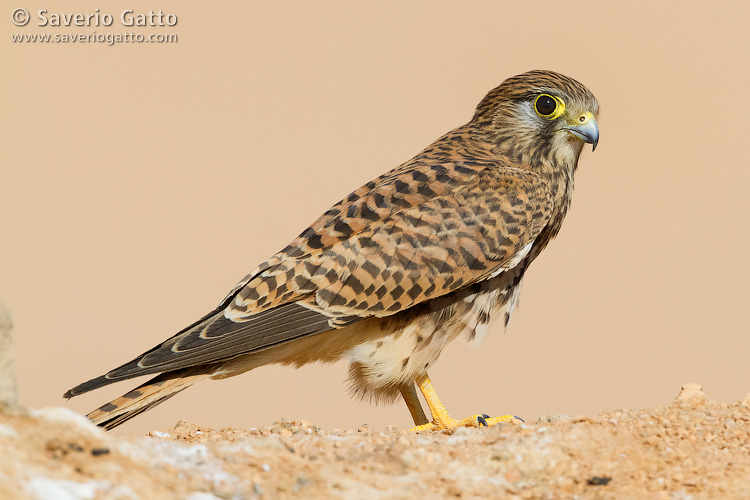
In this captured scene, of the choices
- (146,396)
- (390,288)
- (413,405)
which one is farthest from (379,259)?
(146,396)

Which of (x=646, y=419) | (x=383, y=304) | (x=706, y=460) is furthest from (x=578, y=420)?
(x=383, y=304)

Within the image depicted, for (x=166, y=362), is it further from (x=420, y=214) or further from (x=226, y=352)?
(x=420, y=214)

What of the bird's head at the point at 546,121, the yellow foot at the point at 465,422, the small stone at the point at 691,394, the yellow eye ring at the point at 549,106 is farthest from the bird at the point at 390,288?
the small stone at the point at 691,394

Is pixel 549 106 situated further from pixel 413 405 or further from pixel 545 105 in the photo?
pixel 413 405

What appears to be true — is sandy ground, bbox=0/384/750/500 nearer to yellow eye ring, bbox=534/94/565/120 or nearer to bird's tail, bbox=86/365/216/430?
bird's tail, bbox=86/365/216/430

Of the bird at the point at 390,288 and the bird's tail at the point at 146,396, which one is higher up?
the bird at the point at 390,288

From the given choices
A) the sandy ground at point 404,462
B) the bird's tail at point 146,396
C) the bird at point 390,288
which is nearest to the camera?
the sandy ground at point 404,462

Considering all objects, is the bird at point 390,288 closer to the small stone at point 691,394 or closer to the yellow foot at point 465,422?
the yellow foot at point 465,422

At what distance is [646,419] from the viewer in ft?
11.7

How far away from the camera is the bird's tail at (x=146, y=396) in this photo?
12.7ft

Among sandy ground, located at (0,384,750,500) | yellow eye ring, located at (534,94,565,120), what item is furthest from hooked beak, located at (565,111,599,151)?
sandy ground, located at (0,384,750,500)

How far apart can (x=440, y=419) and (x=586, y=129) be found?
2.14 metres

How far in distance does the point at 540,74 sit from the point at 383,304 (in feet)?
7.22

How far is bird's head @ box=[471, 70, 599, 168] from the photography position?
5.32 metres
